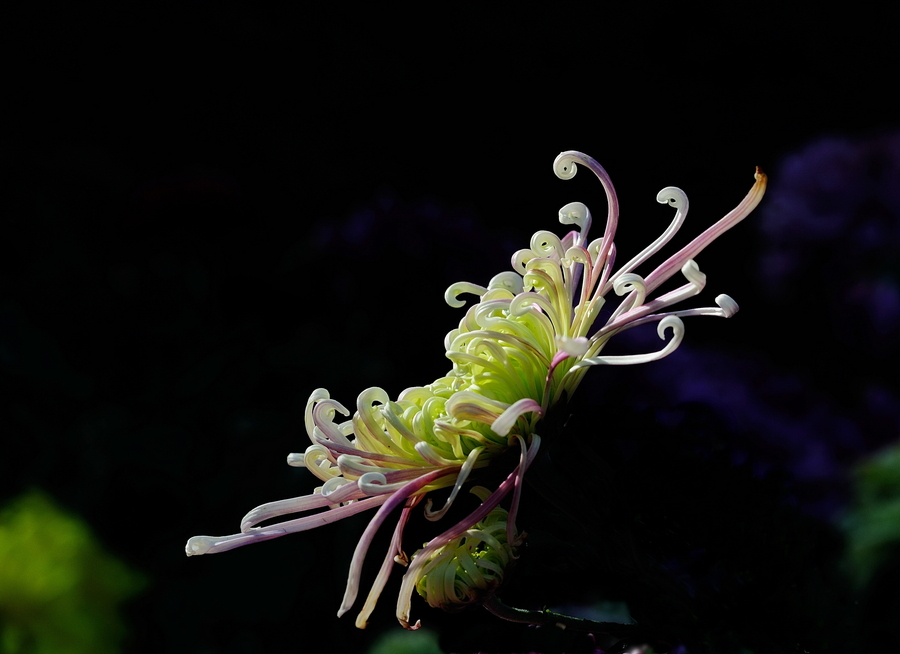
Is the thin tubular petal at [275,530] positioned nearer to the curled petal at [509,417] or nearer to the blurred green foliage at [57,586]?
the curled petal at [509,417]

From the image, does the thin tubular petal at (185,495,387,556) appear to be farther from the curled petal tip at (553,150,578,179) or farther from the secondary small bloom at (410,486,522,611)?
the curled petal tip at (553,150,578,179)

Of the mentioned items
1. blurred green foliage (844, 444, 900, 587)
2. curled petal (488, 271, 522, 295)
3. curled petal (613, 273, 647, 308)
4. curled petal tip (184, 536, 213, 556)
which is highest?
curled petal (488, 271, 522, 295)

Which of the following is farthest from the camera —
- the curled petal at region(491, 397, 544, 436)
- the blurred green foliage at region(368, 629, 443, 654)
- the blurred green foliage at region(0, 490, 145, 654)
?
the blurred green foliage at region(0, 490, 145, 654)

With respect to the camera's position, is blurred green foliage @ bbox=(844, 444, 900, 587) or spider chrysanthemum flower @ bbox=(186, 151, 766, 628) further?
blurred green foliage @ bbox=(844, 444, 900, 587)

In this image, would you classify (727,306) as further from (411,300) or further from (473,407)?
(411,300)

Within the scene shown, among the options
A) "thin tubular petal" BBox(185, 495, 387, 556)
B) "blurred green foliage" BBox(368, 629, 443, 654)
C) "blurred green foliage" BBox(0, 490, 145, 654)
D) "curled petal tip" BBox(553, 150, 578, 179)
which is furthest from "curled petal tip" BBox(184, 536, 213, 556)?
"blurred green foliage" BBox(0, 490, 145, 654)

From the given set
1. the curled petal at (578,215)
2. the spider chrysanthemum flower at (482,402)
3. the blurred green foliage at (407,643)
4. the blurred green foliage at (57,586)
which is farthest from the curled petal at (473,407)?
the blurred green foliage at (57,586)

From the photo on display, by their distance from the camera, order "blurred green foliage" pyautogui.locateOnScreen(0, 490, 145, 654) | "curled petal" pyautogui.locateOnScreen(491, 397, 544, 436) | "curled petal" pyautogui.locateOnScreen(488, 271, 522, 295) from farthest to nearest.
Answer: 1. "blurred green foliage" pyautogui.locateOnScreen(0, 490, 145, 654)
2. "curled petal" pyautogui.locateOnScreen(488, 271, 522, 295)
3. "curled petal" pyautogui.locateOnScreen(491, 397, 544, 436)

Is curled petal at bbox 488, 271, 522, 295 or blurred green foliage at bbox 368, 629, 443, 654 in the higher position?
curled petal at bbox 488, 271, 522, 295

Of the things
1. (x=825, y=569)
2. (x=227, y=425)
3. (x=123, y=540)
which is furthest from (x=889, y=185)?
(x=123, y=540)

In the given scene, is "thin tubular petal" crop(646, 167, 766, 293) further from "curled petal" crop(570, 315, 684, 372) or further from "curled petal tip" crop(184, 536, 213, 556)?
"curled petal tip" crop(184, 536, 213, 556)
